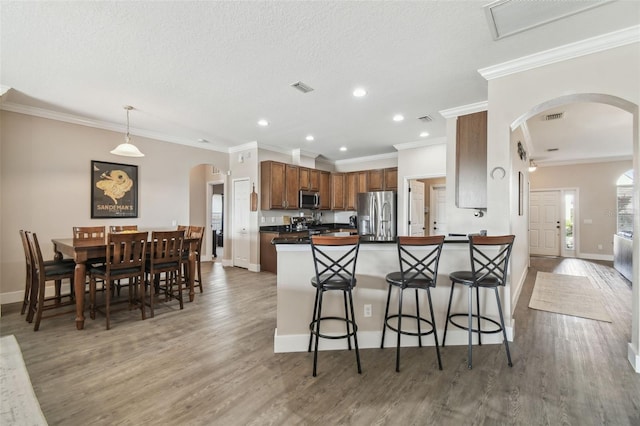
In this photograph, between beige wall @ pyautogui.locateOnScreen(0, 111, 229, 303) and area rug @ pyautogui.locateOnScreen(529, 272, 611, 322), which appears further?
beige wall @ pyautogui.locateOnScreen(0, 111, 229, 303)

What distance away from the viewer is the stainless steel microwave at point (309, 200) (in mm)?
6742

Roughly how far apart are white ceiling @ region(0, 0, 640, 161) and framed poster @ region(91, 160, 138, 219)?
792mm

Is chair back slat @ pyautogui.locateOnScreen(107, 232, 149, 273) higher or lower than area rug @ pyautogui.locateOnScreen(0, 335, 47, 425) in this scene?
higher

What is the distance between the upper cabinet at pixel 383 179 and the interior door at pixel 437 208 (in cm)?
155

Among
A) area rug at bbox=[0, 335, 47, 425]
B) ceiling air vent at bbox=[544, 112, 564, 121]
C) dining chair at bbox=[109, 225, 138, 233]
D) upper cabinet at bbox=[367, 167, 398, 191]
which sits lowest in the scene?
area rug at bbox=[0, 335, 47, 425]

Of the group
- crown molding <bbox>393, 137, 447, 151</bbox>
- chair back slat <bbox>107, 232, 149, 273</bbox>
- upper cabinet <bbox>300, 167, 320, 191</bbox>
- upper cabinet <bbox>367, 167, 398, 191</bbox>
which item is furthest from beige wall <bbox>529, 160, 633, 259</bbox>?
chair back slat <bbox>107, 232, 149, 273</bbox>

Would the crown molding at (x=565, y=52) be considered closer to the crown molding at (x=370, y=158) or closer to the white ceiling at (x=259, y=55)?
the white ceiling at (x=259, y=55)

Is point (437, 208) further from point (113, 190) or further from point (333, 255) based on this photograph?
point (113, 190)

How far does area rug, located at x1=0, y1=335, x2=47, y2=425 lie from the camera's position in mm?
1606

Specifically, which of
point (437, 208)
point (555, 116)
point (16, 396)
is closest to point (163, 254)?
point (16, 396)

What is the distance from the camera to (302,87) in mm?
3412

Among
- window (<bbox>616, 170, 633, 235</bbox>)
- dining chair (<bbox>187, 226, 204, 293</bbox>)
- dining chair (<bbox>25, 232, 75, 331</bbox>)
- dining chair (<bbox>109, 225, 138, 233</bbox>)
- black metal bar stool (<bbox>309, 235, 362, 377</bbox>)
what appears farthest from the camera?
window (<bbox>616, 170, 633, 235</bbox>)

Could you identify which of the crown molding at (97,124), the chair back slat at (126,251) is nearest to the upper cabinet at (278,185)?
the crown molding at (97,124)

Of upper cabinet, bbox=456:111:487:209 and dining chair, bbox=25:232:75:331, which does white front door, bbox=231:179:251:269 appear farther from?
upper cabinet, bbox=456:111:487:209
